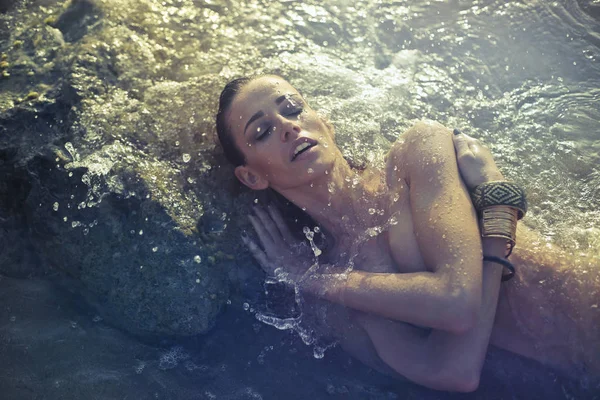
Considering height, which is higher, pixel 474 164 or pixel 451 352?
pixel 474 164

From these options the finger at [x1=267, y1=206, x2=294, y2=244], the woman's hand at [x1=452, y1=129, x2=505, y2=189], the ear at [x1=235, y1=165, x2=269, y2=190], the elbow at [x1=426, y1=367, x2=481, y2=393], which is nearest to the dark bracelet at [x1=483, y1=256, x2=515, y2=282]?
the woman's hand at [x1=452, y1=129, x2=505, y2=189]

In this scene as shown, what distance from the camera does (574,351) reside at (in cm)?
319

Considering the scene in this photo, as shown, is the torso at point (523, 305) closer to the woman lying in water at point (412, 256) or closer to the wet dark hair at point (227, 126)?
the woman lying in water at point (412, 256)

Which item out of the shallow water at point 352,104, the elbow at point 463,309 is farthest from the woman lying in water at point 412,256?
the shallow water at point 352,104

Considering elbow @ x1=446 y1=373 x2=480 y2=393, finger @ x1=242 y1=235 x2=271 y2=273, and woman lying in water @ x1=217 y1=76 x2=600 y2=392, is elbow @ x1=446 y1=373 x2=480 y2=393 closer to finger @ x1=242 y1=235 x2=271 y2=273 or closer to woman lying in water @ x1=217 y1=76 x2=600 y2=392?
woman lying in water @ x1=217 y1=76 x2=600 y2=392

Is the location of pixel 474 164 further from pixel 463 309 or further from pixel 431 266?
pixel 463 309

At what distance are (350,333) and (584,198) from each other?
6.92ft

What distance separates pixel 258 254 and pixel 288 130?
886 mm

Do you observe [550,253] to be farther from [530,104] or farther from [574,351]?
[530,104]

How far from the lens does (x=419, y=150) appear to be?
11.3ft

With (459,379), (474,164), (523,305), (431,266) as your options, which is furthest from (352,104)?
(459,379)

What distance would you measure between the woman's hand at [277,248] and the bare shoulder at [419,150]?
0.78 m

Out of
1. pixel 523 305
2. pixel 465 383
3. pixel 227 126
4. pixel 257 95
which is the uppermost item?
pixel 257 95

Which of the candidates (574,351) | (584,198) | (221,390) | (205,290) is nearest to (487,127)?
(584,198)
